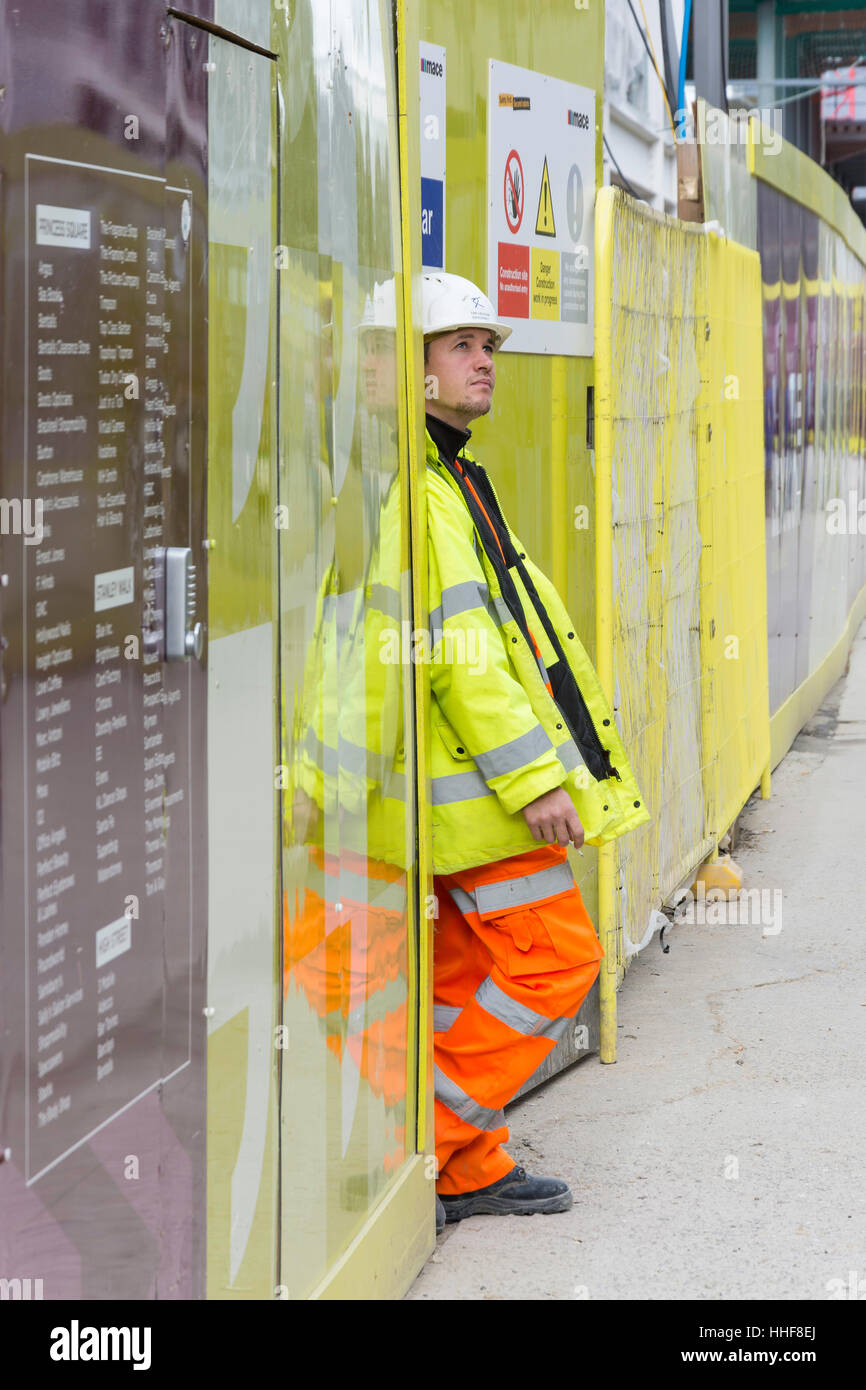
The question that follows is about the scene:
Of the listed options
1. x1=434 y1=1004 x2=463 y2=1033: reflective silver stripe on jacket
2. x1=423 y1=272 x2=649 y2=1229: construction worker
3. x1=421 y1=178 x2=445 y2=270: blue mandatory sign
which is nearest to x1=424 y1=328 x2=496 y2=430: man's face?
x1=423 y1=272 x2=649 y2=1229: construction worker

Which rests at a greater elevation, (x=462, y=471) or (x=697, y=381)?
(x=697, y=381)

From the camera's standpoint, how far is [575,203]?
180 inches

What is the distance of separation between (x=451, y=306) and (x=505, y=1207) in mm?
1874

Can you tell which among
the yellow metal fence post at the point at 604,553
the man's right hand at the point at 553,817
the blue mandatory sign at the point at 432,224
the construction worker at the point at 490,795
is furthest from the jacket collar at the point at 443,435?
the yellow metal fence post at the point at 604,553

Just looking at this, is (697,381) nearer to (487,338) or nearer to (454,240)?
(454,240)

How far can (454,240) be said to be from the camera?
399 cm

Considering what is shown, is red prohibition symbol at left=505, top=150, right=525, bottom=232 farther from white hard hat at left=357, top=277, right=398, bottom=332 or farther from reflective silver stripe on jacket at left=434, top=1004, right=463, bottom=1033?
reflective silver stripe on jacket at left=434, top=1004, right=463, bottom=1033

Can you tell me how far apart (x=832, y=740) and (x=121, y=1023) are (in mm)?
8620

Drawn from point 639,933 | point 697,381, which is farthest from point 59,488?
point 697,381

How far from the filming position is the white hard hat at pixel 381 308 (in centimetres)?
306

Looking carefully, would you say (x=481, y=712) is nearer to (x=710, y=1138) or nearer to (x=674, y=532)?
(x=710, y=1138)

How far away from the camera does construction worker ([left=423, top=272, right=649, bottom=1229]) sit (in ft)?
11.3

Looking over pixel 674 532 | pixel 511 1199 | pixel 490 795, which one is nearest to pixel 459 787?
pixel 490 795

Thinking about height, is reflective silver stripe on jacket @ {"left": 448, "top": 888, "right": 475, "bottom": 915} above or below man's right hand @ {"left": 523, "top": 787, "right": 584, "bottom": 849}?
below
